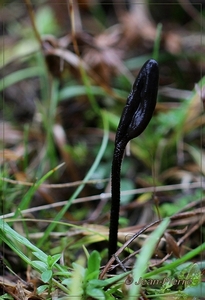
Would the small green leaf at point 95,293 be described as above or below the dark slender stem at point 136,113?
below

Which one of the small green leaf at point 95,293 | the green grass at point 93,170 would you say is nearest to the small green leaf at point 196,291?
the green grass at point 93,170

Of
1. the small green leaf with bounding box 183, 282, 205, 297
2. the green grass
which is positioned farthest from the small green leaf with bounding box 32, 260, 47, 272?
the small green leaf with bounding box 183, 282, 205, 297

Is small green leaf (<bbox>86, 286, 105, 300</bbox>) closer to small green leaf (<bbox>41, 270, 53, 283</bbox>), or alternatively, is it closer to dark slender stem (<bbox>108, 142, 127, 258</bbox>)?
small green leaf (<bbox>41, 270, 53, 283</bbox>)

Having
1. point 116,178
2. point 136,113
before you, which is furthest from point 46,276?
point 136,113

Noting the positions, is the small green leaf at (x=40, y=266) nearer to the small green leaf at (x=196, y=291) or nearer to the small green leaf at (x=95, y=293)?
the small green leaf at (x=95, y=293)

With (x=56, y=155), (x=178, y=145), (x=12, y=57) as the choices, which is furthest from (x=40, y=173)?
(x=12, y=57)

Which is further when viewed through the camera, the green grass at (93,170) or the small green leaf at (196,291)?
the green grass at (93,170)

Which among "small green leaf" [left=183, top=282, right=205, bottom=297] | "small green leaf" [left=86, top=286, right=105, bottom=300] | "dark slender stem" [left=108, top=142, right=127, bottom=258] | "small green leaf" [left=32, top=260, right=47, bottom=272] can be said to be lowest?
"small green leaf" [left=183, top=282, right=205, bottom=297]

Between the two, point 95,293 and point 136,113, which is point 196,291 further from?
point 136,113

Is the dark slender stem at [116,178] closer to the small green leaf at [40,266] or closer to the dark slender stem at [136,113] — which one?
the dark slender stem at [136,113]

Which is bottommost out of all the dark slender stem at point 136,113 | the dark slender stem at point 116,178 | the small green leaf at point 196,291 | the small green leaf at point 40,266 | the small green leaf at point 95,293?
the small green leaf at point 196,291

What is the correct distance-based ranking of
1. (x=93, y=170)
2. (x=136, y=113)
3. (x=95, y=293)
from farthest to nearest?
(x=93, y=170)
(x=136, y=113)
(x=95, y=293)

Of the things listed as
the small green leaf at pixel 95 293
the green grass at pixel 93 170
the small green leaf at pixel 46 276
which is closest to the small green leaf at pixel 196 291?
the green grass at pixel 93 170
